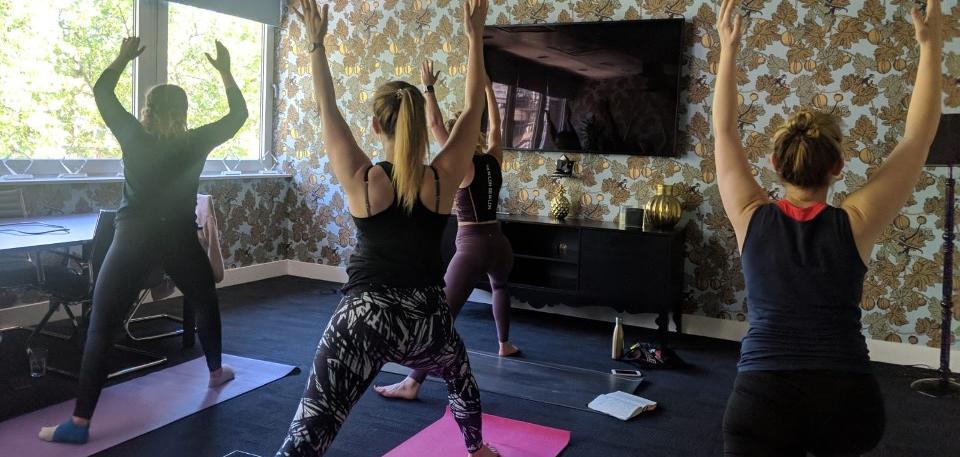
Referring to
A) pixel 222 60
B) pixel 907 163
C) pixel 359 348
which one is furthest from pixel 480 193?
pixel 907 163

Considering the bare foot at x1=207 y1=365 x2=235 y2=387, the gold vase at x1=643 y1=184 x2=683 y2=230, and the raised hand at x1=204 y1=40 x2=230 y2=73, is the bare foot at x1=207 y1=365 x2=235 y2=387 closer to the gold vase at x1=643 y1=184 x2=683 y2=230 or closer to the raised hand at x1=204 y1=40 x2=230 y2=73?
the raised hand at x1=204 y1=40 x2=230 y2=73

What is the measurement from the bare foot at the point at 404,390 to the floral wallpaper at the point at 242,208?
97.2 inches

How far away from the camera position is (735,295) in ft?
15.4

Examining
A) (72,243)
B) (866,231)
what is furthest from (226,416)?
(866,231)

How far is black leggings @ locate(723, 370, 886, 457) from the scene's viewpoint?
137 cm

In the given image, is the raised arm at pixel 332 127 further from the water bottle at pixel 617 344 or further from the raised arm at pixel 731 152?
the water bottle at pixel 617 344

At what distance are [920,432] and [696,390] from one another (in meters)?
0.97

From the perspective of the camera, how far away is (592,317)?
513cm

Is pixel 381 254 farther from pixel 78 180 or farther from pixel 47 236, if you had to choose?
pixel 78 180

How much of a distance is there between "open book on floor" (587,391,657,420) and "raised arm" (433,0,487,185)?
5.38 feet

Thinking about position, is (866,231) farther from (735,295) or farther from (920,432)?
(735,295)

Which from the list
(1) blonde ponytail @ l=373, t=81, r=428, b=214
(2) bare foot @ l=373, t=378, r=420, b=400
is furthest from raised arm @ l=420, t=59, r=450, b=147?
(2) bare foot @ l=373, t=378, r=420, b=400

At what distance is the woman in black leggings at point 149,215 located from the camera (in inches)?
106

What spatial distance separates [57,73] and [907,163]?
4.56m
